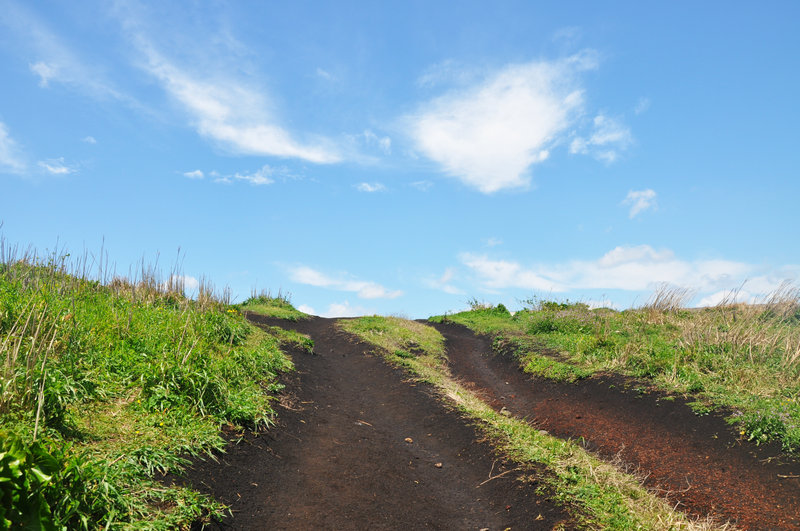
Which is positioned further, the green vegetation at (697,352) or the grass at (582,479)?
the green vegetation at (697,352)

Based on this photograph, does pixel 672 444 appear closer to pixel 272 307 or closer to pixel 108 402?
pixel 108 402

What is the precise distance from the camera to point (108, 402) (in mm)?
6145

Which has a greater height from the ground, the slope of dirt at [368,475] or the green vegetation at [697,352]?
the green vegetation at [697,352]

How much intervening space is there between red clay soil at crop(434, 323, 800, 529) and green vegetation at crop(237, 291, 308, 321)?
883 cm

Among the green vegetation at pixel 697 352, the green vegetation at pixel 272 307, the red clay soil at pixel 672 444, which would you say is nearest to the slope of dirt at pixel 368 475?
the red clay soil at pixel 672 444

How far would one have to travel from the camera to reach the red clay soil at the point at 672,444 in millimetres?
6441

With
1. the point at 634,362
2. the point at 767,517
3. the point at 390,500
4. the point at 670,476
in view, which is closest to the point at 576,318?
the point at 634,362

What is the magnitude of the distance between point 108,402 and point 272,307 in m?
14.4

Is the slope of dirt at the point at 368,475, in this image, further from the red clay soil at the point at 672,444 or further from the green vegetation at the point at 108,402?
the red clay soil at the point at 672,444

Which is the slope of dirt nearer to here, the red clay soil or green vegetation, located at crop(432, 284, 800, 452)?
the red clay soil

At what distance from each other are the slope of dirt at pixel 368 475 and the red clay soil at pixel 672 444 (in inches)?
83.8

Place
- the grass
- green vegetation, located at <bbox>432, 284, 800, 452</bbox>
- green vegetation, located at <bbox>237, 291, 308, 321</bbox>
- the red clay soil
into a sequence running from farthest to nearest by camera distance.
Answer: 1. green vegetation, located at <bbox>237, 291, 308, 321</bbox>
2. green vegetation, located at <bbox>432, 284, 800, 452</bbox>
3. the red clay soil
4. the grass

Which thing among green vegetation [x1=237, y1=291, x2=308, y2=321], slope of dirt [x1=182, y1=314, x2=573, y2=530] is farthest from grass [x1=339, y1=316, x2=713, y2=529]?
green vegetation [x1=237, y1=291, x2=308, y2=321]

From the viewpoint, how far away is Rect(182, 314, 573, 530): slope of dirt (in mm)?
5309
